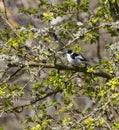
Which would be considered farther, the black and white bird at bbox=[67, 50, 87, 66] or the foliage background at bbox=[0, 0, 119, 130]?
the black and white bird at bbox=[67, 50, 87, 66]

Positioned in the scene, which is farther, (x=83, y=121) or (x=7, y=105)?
(x=7, y=105)

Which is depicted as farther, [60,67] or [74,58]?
[74,58]

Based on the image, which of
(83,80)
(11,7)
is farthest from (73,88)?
(11,7)

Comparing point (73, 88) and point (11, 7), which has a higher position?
point (11, 7)

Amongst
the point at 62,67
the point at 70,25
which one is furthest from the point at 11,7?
the point at 62,67

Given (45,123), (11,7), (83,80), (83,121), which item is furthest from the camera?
(11,7)

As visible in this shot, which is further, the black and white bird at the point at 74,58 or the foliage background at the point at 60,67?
the black and white bird at the point at 74,58

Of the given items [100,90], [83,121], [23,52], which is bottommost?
[83,121]

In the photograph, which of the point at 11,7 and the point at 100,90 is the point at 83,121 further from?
the point at 11,7

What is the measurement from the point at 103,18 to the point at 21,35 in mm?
1038

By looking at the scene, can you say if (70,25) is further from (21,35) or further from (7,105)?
(7,105)

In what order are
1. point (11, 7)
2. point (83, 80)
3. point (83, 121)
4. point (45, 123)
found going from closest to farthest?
1. point (83, 121)
2. point (45, 123)
3. point (83, 80)
4. point (11, 7)

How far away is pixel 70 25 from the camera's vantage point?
5422 millimetres

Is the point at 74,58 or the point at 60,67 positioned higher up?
the point at 74,58
